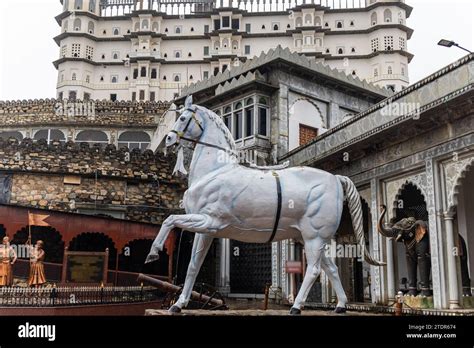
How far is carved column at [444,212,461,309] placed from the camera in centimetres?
1218

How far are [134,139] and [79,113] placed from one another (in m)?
5.35

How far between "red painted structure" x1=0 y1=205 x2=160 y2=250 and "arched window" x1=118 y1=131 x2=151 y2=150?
948 inches

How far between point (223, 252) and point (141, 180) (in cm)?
521

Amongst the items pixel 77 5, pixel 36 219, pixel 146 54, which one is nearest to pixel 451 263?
pixel 36 219

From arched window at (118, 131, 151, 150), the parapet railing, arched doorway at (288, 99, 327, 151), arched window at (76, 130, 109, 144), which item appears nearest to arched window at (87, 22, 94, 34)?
arched window at (76, 130, 109, 144)

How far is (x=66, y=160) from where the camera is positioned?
24.7 m

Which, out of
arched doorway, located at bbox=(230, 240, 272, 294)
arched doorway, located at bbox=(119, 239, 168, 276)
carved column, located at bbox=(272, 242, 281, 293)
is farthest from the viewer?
arched doorway, located at bbox=(119, 239, 168, 276)

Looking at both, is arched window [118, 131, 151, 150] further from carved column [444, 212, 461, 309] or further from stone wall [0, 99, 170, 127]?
carved column [444, 212, 461, 309]

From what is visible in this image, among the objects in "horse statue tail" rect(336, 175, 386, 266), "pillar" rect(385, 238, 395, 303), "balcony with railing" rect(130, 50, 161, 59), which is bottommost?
"pillar" rect(385, 238, 395, 303)

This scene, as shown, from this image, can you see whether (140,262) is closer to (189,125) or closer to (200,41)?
(189,125)

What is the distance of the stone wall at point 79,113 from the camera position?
44.7 meters
